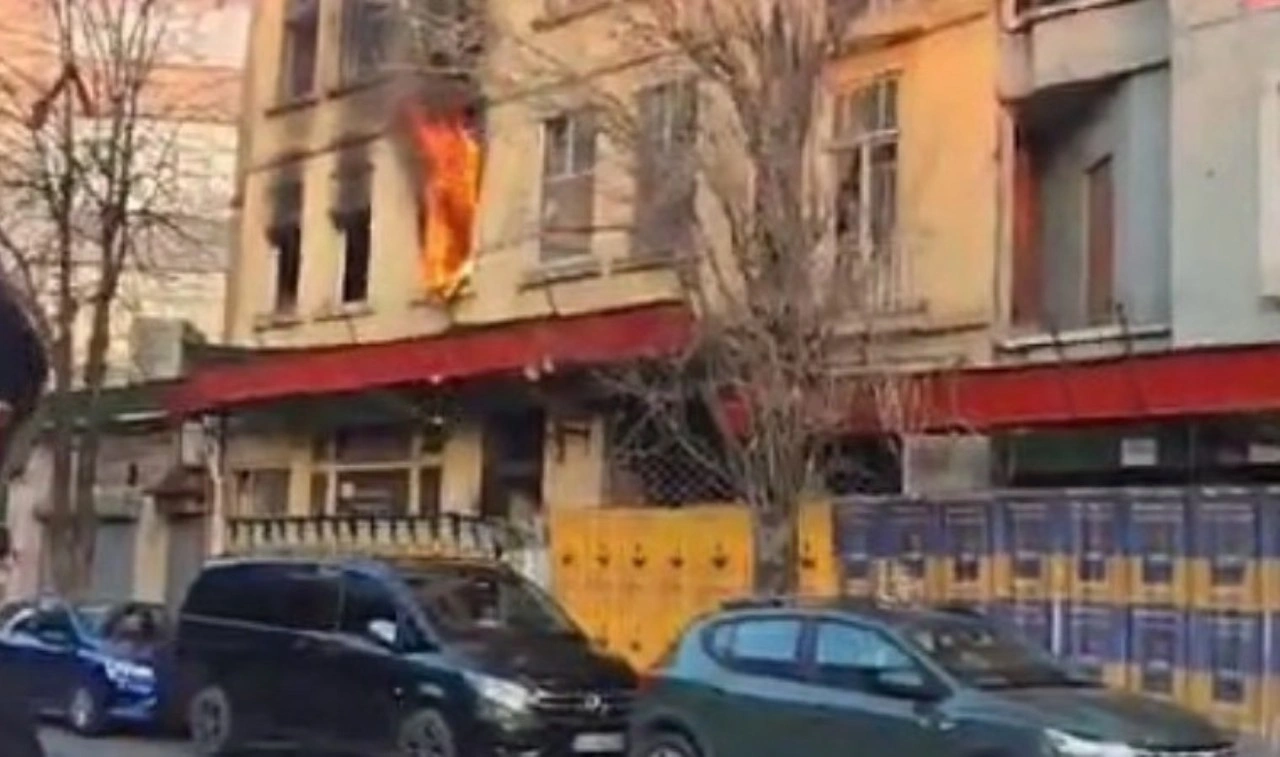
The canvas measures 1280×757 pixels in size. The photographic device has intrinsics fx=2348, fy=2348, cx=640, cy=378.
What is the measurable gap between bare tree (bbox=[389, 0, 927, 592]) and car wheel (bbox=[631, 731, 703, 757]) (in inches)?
154

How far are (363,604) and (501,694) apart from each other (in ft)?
6.81

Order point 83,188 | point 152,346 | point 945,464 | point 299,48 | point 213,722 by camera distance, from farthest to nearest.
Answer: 1. point 152,346
2. point 299,48
3. point 83,188
4. point 945,464
5. point 213,722

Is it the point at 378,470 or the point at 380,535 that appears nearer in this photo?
the point at 380,535

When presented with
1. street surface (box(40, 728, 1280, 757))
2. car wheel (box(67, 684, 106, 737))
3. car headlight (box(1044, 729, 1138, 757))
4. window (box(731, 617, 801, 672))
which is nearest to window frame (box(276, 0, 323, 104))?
car wheel (box(67, 684, 106, 737))

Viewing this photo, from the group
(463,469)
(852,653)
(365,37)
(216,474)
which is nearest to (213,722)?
(852,653)

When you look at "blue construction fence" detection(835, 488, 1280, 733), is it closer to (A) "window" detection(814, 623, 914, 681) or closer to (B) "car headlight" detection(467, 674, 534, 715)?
(A) "window" detection(814, 623, 914, 681)

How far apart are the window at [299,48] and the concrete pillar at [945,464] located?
44.6 ft

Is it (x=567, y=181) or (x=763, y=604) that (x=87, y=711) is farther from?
(x=763, y=604)

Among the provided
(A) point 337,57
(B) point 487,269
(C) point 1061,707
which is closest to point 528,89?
(B) point 487,269

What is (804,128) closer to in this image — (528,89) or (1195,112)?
(1195,112)

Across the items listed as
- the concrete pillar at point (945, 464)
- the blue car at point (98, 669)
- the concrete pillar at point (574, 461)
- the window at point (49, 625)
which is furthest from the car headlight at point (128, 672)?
the concrete pillar at point (945, 464)

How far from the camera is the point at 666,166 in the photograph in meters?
22.3

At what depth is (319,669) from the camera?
61.0ft

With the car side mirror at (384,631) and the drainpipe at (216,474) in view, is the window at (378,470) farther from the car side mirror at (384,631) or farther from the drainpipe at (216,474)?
the car side mirror at (384,631)
